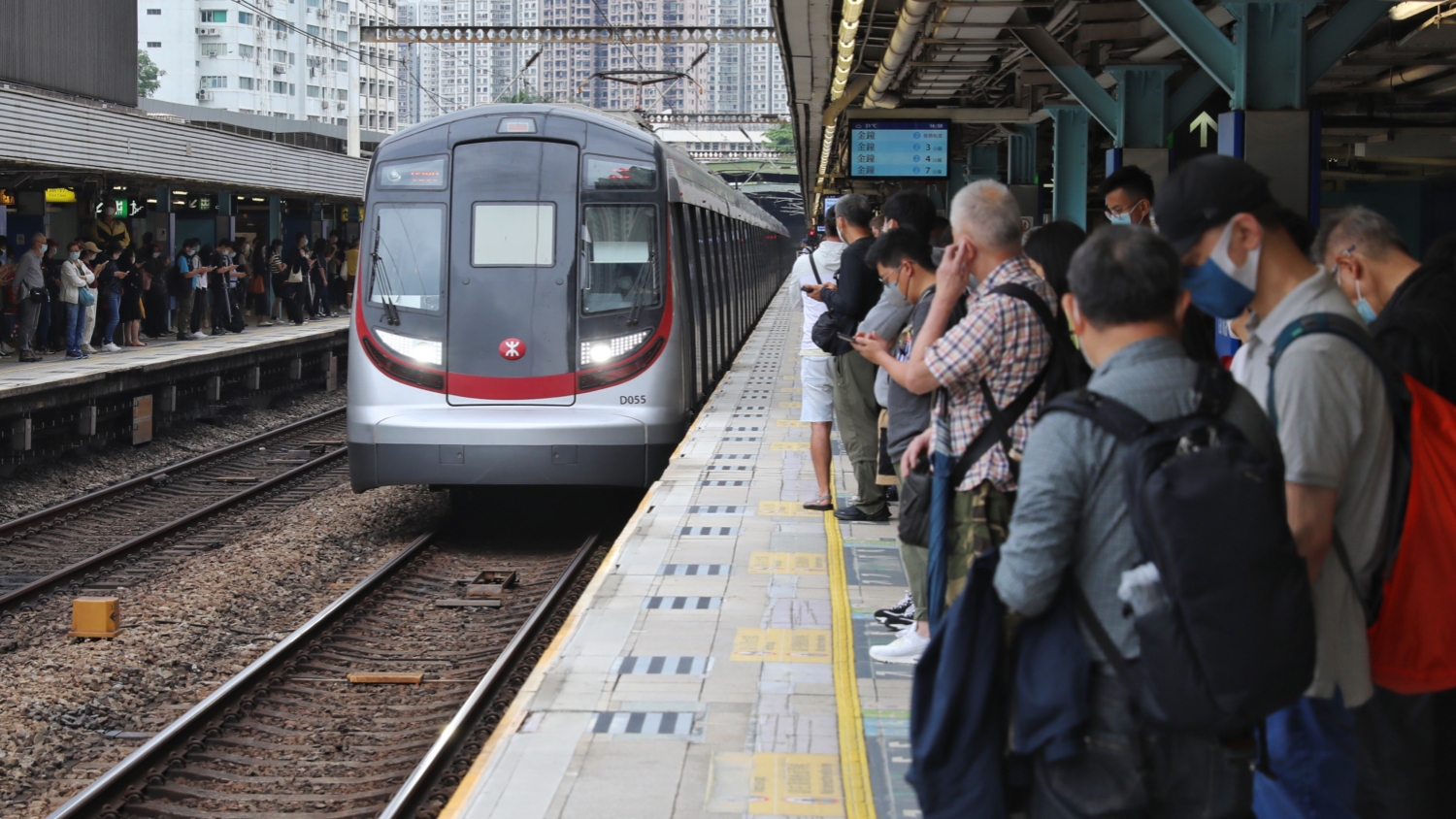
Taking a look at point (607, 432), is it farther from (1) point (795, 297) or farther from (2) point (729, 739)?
(2) point (729, 739)

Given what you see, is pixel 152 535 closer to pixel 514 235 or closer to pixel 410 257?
pixel 410 257

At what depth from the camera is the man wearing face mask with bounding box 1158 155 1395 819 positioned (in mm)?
2857

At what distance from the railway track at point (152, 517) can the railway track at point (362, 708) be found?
195 cm

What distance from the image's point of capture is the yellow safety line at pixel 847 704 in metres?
4.12

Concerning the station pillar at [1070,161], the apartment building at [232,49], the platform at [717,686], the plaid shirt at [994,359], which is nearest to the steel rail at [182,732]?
the platform at [717,686]

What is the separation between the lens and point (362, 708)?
6.54 m

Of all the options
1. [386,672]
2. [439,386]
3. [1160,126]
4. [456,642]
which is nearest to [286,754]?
[386,672]

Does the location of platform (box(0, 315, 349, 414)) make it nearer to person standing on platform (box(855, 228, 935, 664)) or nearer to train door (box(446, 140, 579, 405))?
train door (box(446, 140, 579, 405))

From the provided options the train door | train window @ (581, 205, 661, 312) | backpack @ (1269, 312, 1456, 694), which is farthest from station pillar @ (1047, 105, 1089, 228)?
backpack @ (1269, 312, 1456, 694)

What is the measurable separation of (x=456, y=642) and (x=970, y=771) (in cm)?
522

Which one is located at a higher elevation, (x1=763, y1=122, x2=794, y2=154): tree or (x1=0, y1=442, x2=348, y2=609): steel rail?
(x1=763, y1=122, x2=794, y2=154): tree

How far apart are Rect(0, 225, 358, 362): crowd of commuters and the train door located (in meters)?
8.21

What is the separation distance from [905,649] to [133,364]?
12.0m

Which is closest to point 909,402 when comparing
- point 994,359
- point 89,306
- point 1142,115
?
point 994,359
